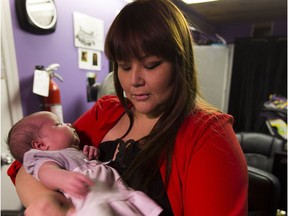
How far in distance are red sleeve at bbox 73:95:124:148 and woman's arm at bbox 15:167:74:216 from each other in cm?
28

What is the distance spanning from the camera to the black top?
710mm

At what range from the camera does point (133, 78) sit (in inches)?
28.8

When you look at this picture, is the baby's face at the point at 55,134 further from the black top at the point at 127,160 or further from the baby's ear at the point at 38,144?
the black top at the point at 127,160

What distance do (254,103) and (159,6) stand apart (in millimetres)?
3695

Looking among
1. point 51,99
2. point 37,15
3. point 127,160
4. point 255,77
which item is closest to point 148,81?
point 127,160

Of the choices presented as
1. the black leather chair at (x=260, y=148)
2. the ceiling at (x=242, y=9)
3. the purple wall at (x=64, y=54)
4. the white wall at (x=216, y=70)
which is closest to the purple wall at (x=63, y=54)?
the purple wall at (x=64, y=54)

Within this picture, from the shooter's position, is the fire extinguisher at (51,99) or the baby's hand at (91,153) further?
the fire extinguisher at (51,99)

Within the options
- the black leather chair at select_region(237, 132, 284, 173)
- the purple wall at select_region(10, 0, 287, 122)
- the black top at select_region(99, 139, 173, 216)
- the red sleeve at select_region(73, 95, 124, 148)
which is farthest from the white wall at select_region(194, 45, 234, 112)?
the black top at select_region(99, 139, 173, 216)

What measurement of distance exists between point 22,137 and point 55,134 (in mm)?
122

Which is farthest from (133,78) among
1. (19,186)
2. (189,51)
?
(19,186)

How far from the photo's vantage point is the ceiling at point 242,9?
8.84 feet

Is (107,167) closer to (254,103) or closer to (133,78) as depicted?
(133,78)

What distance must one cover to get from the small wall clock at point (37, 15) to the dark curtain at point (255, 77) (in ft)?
10.4

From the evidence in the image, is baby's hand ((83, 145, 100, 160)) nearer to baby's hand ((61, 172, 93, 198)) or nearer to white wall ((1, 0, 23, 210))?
baby's hand ((61, 172, 93, 198))
